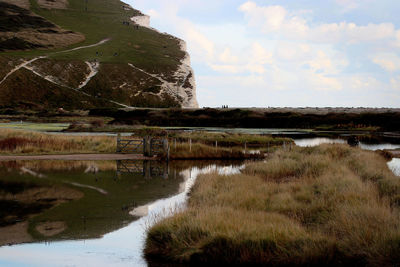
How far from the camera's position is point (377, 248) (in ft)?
35.0

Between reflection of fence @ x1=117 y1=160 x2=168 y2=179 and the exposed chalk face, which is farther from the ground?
the exposed chalk face

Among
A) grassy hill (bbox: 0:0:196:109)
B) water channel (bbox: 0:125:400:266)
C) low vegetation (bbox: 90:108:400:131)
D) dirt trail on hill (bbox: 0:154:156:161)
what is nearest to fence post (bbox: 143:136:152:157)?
dirt trail on hill (bbox: 0:154:156:161)

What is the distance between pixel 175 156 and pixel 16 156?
12685 millimetres

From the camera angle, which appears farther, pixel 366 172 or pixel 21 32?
pixel 21 32

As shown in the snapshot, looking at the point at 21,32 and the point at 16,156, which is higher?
the point at 21,32

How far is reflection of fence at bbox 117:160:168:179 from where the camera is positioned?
3019 centimetres

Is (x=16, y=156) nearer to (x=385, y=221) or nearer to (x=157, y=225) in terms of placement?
(x=157, y=225)

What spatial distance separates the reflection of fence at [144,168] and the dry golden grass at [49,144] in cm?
737

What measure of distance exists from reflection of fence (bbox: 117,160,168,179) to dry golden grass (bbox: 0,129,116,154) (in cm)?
737

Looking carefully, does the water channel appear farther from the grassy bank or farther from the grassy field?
the grassy field

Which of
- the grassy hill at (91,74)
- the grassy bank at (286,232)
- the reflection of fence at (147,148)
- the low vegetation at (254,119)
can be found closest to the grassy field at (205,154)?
the reflection of fence at (147,148)

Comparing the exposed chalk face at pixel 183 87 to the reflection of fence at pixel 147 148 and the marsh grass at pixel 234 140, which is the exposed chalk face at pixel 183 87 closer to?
the marsh grass at pixel 234 140

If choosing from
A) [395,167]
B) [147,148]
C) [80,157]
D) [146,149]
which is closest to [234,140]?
[147,148]

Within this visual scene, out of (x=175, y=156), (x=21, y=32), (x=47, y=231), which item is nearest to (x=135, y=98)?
(x=21, y=32)
